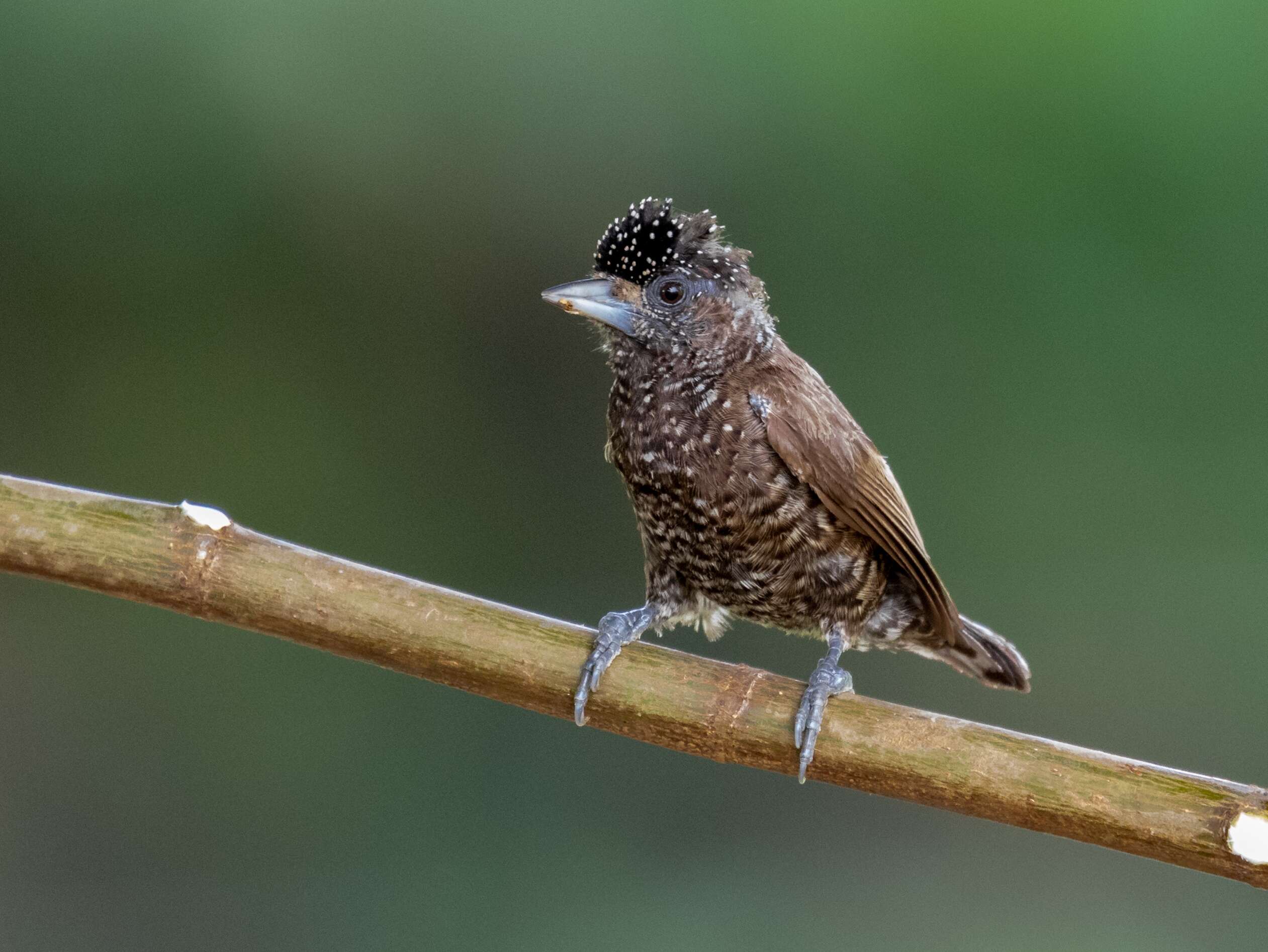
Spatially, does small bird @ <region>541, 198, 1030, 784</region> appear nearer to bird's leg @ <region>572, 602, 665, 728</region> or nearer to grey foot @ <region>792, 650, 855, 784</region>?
bird's leg @ <region>572, 602, 665, 728</region>

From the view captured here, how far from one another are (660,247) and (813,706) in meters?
0.87

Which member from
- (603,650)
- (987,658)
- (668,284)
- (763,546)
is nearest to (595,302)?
(668,284)

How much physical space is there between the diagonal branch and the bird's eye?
649mm

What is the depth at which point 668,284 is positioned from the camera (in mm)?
2219

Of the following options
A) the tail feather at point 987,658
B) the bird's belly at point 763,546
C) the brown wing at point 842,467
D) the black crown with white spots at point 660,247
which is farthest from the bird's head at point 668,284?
the tail feather at point 987,658

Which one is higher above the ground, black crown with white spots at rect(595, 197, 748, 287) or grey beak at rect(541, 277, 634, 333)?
black crown with white spots at rect(595, 197, 748, 287)

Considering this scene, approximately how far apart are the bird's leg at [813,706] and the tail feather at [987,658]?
1.77ft

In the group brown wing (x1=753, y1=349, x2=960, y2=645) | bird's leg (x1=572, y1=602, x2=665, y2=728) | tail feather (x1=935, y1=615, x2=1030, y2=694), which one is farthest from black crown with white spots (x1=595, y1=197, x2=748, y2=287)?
tail feather (x1=935, y1=615, x2=1030, y2=694)

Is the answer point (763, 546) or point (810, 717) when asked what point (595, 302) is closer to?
point (763, 546)

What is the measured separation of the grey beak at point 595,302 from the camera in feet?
7.05

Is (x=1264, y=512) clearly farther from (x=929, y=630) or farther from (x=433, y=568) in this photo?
(x=433, y=568)

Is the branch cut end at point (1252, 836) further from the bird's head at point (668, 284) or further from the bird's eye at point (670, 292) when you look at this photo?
the bird's eye at point (670, 292)

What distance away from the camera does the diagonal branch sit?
6.00 feet

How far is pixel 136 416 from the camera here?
3.34m
